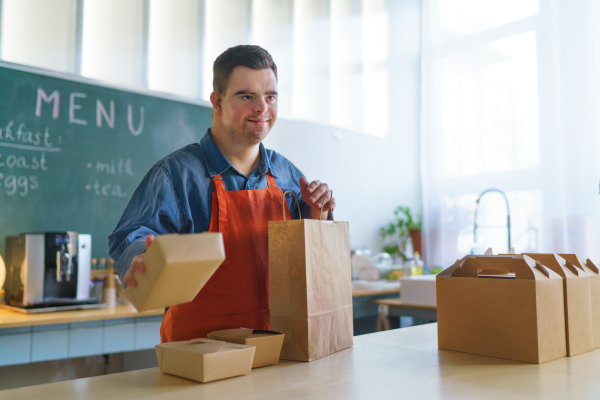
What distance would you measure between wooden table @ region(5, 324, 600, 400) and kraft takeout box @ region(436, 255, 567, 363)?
32mm

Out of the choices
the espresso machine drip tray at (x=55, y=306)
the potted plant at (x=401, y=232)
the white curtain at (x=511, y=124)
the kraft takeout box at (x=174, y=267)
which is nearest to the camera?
the kraft takeout box at (x=174, y=267)

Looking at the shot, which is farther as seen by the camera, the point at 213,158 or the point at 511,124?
the point at 511,124

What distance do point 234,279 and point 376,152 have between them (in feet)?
13.3

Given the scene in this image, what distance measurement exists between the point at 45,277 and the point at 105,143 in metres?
1.03

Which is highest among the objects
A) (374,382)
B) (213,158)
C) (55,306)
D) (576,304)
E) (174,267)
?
(213,158)

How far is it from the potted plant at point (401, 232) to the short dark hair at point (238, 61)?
3.90 metres

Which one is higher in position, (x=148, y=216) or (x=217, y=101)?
(x=217, y=101)

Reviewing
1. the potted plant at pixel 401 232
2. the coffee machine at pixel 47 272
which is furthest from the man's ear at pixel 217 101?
the potted plant at pixel 401 232

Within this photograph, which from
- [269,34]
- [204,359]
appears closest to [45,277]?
[204,359]

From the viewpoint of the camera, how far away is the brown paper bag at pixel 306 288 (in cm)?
97

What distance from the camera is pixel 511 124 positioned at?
4.41 meters

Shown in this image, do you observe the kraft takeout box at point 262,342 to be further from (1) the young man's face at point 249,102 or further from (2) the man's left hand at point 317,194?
(1) the young man's face at point 249,102

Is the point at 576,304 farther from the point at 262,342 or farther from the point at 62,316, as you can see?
the point at 62,316

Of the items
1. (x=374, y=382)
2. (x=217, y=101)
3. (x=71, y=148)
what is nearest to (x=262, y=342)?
(x=374, y=382)
